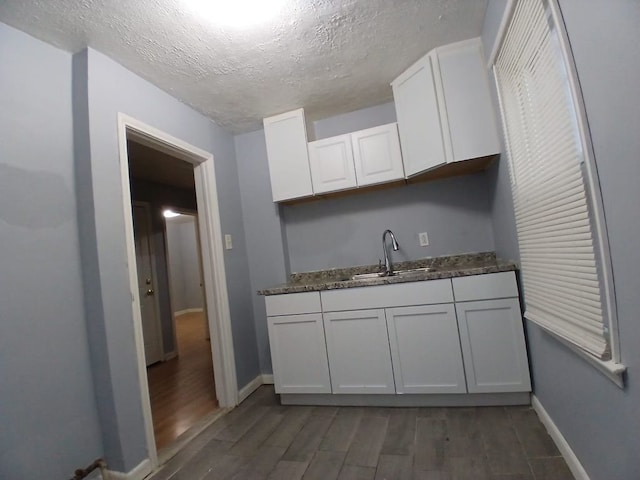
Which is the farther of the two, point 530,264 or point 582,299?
point 530,264

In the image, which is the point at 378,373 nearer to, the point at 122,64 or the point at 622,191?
the point at 622,191

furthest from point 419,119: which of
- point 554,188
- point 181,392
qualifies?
point 181,392

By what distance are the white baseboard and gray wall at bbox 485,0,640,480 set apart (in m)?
2.12

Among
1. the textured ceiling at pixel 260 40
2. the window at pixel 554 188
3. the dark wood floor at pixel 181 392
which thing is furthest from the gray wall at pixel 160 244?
the window at pixel 554 188

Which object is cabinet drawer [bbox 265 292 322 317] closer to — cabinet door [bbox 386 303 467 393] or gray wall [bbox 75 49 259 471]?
cabinet door [bbox 386 303 467 393]

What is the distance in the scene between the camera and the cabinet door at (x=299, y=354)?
6.74ft

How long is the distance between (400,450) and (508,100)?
6.31ft

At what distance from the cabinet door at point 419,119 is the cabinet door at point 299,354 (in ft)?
4.40

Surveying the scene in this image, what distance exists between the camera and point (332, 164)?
238cm

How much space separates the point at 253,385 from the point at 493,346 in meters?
1.92

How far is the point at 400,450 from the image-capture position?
1502 mm

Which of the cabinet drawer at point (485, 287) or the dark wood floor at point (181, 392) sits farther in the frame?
the dark wood floor at point (181, 392)

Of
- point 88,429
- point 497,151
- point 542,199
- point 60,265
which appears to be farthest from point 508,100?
point 88,429

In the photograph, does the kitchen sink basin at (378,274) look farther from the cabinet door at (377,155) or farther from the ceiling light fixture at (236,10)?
the ceiling light fixture at (236,10)
